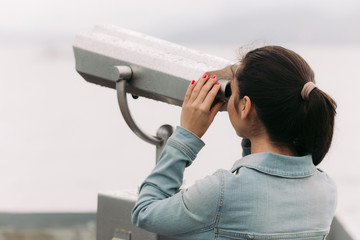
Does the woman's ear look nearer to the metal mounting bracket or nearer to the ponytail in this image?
the ponytail

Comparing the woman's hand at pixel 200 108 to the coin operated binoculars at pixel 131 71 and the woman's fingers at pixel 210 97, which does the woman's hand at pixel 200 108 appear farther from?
the coin operated binoculars at pixel 131 71

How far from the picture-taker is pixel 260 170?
0.78 metres

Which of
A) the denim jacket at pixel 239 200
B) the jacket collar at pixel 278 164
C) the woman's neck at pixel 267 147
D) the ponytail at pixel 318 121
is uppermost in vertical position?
the ponytail at pixel 318 121

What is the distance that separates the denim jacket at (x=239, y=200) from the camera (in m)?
0.76

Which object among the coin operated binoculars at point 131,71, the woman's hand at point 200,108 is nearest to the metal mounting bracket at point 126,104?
the coin operated binoculars at point 131,71

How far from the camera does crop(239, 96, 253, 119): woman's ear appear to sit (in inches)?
31.4

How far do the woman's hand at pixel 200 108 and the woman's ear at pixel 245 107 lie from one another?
0.19 ft

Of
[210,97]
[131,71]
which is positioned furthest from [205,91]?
[131,71]

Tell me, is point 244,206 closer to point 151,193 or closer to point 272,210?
point 272,210

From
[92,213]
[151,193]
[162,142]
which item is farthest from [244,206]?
[92,213]

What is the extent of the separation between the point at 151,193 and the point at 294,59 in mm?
311

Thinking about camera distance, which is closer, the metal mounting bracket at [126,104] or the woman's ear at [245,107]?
the woman's ear at [245,107]

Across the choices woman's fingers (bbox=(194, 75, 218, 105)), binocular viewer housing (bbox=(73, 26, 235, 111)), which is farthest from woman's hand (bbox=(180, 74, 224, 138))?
binocular viewer housing (bbox=(73, 26, 235, 111))

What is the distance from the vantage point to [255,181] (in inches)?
30.5
